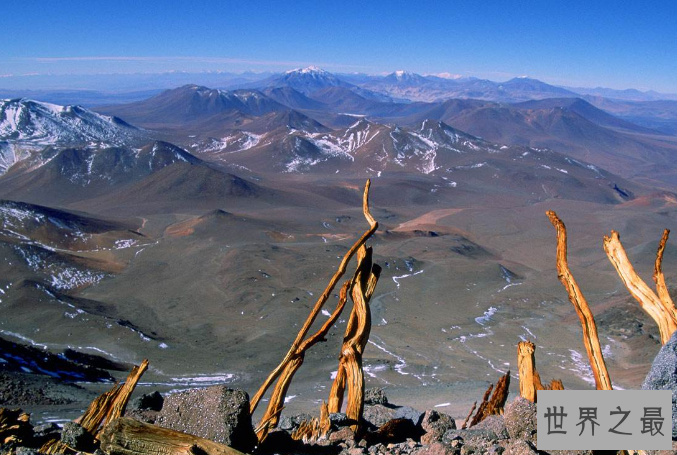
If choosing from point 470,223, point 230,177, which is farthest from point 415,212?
point 230,177

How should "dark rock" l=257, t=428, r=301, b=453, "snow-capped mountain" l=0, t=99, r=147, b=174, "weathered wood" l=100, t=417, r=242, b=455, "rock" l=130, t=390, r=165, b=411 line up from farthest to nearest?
"snow-capped mountain" l=0, t=99, r=147, b=174 → "rock" l=130, t=390, r=165, b=411 → "dark rock" l=257, t=428, r=301, b=453 → "weathered wood" l=100, t=417, r=242, b=455

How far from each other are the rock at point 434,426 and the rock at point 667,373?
216 centimetres

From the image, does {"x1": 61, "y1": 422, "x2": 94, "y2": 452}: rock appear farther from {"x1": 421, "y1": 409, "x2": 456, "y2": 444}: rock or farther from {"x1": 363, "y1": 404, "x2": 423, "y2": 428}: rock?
{"x1": 363, "y1": 404, "x2": 423, "y2": 428}: rock

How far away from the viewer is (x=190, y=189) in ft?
299

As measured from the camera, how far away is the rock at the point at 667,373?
403 cm

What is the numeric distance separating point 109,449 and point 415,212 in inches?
3407

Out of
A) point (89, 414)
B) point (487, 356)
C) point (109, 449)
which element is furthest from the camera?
point (487, 356)

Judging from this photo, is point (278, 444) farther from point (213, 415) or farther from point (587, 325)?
point (587, 325)

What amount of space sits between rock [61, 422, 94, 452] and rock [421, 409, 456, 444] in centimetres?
319

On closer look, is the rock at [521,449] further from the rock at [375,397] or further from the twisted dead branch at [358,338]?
the rock at [375,397]

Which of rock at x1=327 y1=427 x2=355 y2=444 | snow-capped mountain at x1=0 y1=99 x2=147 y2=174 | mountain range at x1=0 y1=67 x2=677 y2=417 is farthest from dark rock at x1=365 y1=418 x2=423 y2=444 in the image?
snow-capped mountain at x1=0 y1=99 x2=147 y2=174

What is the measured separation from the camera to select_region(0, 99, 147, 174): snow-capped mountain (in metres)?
131

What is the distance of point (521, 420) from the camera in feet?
15.6

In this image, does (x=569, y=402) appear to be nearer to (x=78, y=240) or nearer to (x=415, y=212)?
(x=78, y=240)
